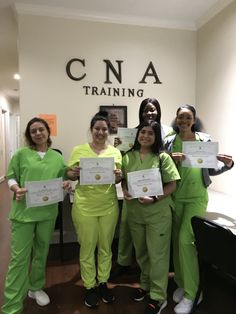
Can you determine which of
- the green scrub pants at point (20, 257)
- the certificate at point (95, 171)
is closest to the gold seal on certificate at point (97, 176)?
the certificate at point (95, 171)

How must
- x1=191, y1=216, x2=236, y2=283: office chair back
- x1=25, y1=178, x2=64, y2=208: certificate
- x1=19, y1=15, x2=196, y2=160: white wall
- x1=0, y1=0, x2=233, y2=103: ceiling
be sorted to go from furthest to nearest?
x1=19, y1=15, x2=196, y2=160: white wall < x1=0, y1=0, x2=233, y2=103: ceiling < x1=25, y1=178, x2=64, y2=208: certificate < x1=191, y1=216, x2=236, y2=283: office chair back

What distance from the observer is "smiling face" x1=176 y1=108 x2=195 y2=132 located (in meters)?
1.94

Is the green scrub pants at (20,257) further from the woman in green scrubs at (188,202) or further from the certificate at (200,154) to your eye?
the certificate at (200,154)

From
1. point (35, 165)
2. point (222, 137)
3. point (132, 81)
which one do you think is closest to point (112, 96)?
point (132, 81)

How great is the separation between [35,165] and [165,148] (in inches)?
37.0

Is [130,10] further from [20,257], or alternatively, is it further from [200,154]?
[20,257]

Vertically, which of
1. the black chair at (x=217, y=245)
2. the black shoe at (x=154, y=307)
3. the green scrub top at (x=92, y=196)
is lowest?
the black shoe at (x=154, y=307)

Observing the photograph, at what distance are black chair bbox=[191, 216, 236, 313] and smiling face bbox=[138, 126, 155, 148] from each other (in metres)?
0.59

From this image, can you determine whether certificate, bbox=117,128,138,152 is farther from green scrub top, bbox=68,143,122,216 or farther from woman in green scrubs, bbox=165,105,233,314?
woman in green scrubs, bbox=165,105,233,314

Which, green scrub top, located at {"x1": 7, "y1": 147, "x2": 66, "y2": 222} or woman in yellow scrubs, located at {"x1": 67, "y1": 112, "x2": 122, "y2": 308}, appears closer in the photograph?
green scrub top, located at {"x1": 7, "y1": 147, "x2": 66, "y2": 222}

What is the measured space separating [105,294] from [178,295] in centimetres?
57

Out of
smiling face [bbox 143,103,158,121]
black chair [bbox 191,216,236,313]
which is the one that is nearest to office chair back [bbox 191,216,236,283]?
black chair [bbox 191,216,236,313]

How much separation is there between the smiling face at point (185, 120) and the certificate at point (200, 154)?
15 cm

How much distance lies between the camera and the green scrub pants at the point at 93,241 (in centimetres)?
197
